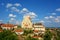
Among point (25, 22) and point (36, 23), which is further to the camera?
point (36, 23)

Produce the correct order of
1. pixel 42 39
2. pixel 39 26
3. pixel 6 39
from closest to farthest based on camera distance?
pixel 6 39, pixel 42 39, pixel 39 26

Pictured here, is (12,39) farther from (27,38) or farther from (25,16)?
(25,16)

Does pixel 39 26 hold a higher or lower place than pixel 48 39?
higher

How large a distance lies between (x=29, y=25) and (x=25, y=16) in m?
2.11

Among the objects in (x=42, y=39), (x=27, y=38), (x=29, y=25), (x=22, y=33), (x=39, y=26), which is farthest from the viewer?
(x=39, y=26)

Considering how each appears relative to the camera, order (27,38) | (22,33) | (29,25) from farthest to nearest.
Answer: (29,25) < (22,33) < (27,38)

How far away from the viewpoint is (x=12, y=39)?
25641 millimetres

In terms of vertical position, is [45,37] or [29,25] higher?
[29,25]

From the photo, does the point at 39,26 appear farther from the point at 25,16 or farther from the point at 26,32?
the point at 26,32

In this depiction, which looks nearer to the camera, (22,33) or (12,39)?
(12,39)

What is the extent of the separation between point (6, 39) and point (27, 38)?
3412 mm

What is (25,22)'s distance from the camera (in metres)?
38.1

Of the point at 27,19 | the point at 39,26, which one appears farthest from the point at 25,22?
the point at 39,26

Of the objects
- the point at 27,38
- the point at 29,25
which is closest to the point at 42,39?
the point at 27,38
